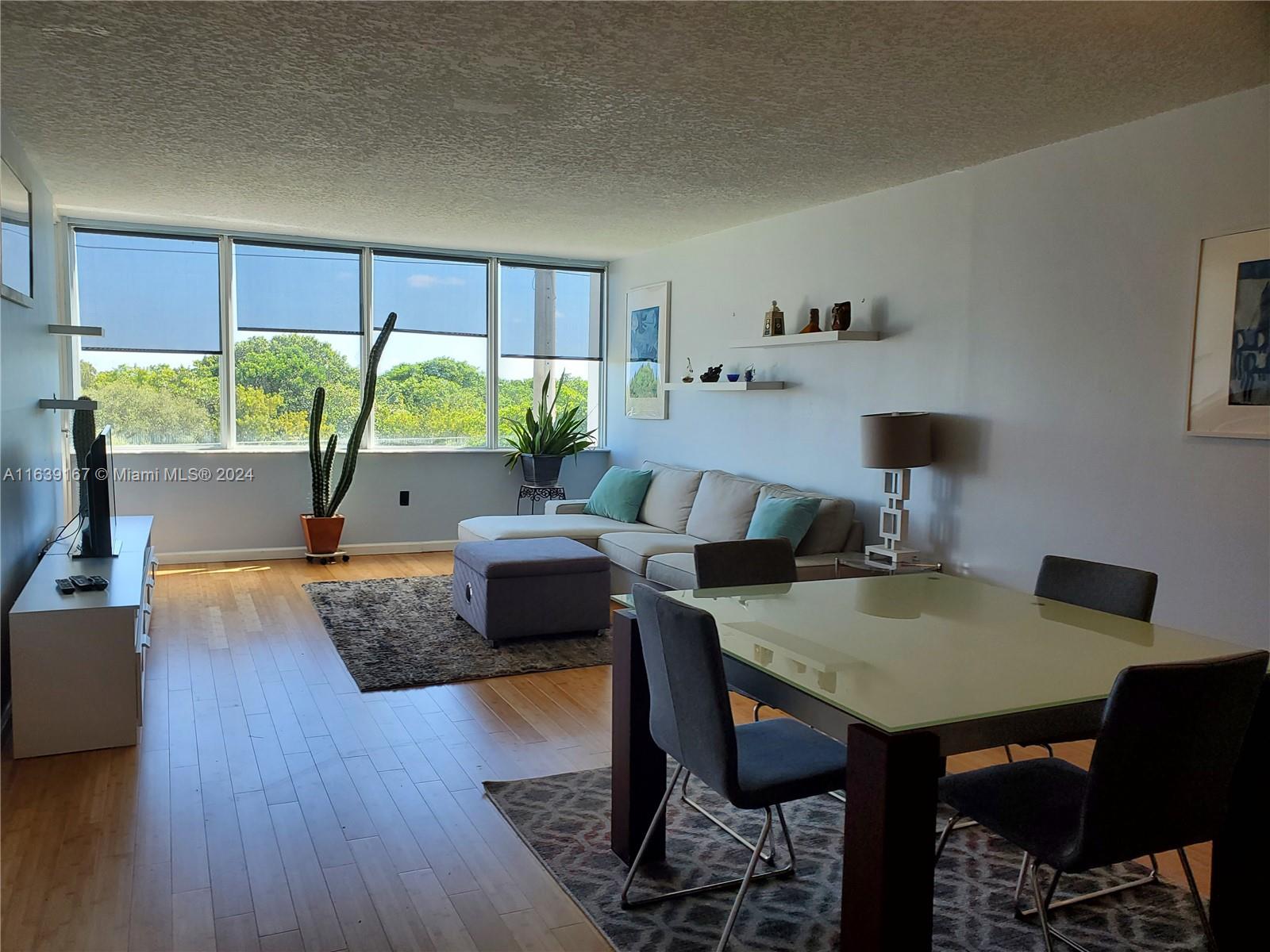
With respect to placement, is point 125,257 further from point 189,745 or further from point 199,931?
point 199,931

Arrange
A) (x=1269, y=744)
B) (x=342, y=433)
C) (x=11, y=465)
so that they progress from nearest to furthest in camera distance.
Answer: (x=1269, y=744), (x=11, y=465), (x=342, y=433)

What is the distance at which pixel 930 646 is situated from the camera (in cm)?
A: 236

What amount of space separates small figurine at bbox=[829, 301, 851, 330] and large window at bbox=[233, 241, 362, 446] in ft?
13.3

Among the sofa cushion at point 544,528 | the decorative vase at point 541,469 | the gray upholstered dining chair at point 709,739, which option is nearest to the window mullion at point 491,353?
the decorative vase at point 541,469

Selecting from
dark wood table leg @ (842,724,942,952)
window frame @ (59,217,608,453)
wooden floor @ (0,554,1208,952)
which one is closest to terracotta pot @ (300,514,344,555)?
window frame @ (59,217,608,453)

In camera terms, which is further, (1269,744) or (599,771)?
(599,771)

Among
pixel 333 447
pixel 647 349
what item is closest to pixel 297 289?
pixel 333 447

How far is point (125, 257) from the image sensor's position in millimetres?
6910

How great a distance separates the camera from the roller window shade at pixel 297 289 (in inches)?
286

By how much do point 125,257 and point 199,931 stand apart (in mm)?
5928

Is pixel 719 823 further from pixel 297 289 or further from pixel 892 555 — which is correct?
pixel 297 289

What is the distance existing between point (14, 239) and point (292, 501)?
352 cm

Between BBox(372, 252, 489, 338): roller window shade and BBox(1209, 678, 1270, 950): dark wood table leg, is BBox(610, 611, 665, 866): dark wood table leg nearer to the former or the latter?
BBox(1209, 678, 1270, 950): dark wood table leg

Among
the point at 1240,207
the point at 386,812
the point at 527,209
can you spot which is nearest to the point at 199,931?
the point at 386,812
